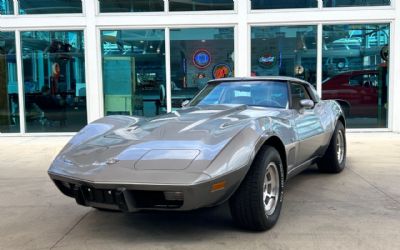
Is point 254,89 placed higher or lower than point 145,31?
lower

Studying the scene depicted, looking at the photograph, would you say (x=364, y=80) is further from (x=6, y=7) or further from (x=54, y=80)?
(x=6, y=7)

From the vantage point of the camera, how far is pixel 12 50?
39.4 ft

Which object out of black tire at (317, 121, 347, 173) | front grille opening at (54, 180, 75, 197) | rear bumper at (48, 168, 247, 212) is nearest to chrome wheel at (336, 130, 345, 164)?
black tire at (317, 121, 347, 173)

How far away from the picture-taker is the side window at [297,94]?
5.64m

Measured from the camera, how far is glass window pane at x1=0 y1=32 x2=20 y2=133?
1203 cm

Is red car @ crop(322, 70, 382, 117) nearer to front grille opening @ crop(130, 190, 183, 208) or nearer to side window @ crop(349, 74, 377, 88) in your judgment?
side window @ crop(349, 74, 377, 88)

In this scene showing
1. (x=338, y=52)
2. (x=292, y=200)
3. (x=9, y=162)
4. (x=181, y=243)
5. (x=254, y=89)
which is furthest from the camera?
(x=338, y=52)

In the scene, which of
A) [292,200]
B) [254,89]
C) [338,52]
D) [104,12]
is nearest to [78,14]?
[104,12]

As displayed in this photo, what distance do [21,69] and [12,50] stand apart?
0.55 meters

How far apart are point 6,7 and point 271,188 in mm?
9826

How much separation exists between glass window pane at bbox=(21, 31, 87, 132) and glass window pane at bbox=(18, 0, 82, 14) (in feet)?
1.67

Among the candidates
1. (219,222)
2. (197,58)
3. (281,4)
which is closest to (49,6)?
(197,58)

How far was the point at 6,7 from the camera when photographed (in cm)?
1190

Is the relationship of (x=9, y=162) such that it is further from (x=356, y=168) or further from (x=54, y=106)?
(x=356, y=168)
